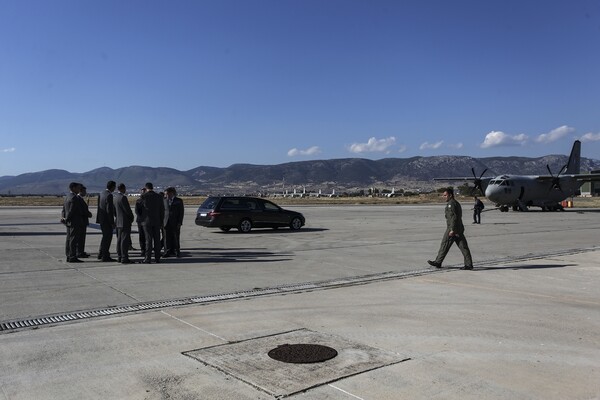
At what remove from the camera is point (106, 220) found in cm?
1295

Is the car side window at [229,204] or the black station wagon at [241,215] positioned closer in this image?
the black station wagon at [241,215]

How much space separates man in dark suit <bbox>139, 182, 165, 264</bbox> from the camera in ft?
40.4

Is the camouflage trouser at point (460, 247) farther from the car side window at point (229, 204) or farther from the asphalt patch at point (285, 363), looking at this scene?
Answer: the car side window at point (229, 204)

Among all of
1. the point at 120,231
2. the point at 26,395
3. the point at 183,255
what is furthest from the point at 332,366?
the point at 183,255

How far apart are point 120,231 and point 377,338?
8.30 m

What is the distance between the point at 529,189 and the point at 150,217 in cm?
3781

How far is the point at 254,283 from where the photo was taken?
9.78 m

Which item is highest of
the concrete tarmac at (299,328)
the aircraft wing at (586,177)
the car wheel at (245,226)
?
the aircraft wing at (586,177)

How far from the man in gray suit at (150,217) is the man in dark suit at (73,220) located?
1527 millimetres

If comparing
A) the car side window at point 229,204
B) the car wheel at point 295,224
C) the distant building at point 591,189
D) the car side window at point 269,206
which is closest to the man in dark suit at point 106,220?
the car side window at point 229,204

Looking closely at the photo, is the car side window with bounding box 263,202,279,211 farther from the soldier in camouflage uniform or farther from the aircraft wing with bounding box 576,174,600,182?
the aircraft wing with bounding box 576,174,600,182

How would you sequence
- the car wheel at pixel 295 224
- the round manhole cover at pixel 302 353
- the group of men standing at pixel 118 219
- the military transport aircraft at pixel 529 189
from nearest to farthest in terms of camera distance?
the round manhole cover at pixel 302 353, the group of men standing at pixel 118 219, the car wheel at pixel 295 224, the military transport aircraft at pixel 529 189

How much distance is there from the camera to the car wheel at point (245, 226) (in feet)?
71.8

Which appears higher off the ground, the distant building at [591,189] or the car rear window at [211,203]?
the car rear window at [211,203]
